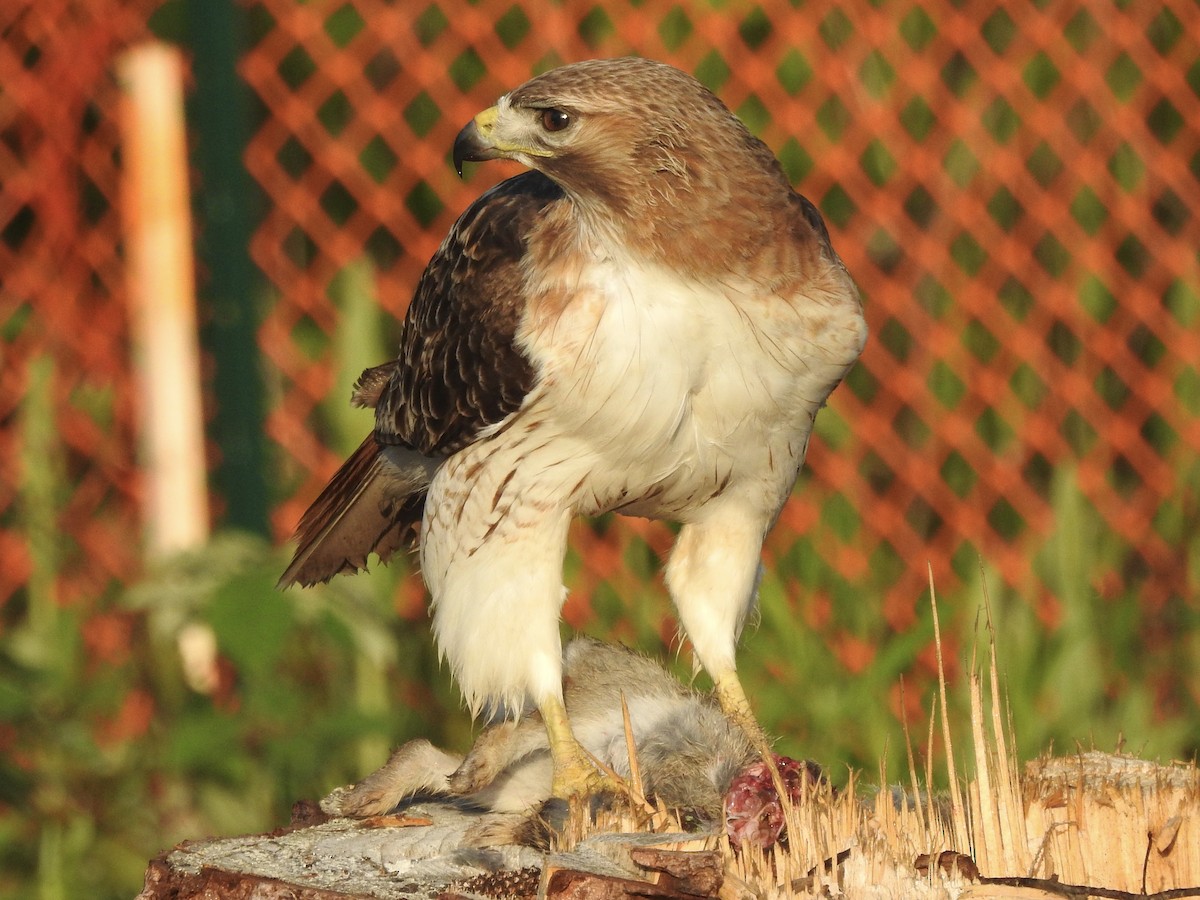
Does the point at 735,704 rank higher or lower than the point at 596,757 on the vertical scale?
lower

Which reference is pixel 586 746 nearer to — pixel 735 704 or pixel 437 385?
pixel 735 704

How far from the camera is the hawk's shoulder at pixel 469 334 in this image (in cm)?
322

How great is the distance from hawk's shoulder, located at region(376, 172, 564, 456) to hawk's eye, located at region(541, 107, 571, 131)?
0.28 metres

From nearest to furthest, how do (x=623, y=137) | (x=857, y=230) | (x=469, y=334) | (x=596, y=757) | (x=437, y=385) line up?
(x=623, y=137) → (x=596, y=757) → (x=469, y=334) → (x=437, y=385) → (x=857, y=230)

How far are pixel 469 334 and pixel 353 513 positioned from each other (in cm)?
79

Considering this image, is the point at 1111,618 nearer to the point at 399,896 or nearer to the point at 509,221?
the point at 509,221

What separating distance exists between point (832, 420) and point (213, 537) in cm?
222

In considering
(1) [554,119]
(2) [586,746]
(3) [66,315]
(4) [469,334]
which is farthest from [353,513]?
(3) [66,315]

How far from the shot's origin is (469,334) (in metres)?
3.34

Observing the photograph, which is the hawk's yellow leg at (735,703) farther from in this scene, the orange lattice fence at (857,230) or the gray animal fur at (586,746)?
the orange lattice fence at (857,230)

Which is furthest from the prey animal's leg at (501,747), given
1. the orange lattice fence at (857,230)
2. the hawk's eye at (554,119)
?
the orange lattice fence at (857,230)

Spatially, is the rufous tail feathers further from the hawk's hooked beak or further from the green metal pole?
the green metal pole

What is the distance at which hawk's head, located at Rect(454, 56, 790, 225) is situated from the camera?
3.04m

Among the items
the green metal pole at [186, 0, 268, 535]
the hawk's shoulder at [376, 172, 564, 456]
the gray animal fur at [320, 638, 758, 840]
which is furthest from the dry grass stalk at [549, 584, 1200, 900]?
the green metal pole at [186, 0, 268, 535]
